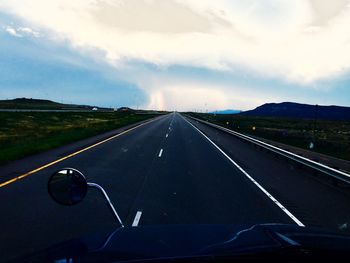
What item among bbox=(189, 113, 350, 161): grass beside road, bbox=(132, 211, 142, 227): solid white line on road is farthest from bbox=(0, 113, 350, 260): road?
bbox=(189, 113, 350, 161): grass beside road

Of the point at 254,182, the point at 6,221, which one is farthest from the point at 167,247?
the point at 254,182

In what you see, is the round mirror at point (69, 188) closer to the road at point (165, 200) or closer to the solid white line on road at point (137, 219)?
the road at point (165, 200)

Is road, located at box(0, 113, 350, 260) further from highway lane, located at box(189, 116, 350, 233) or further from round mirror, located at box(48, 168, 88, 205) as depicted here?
round mirror, located at box(48, 168, 88, 205)

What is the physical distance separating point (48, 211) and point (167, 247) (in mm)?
6112

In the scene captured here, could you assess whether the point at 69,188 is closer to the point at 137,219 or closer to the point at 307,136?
the point at 137,219

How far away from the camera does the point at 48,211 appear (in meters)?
8.82

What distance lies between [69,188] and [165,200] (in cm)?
559

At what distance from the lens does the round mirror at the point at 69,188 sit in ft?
15.1

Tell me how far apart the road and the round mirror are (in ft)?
6.44

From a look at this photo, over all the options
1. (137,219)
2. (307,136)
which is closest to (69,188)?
(137,219)

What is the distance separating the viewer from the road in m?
7.74

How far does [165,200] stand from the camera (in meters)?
10.1

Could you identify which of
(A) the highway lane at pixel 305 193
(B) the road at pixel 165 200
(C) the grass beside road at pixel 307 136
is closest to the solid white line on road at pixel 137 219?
(B) the road at pixel 165 200

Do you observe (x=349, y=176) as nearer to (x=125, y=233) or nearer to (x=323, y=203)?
(x=323, y=203)
